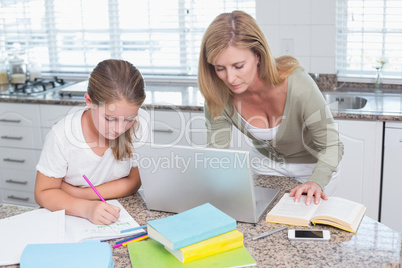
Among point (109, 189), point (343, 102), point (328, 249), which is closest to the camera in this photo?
point (328, 249)

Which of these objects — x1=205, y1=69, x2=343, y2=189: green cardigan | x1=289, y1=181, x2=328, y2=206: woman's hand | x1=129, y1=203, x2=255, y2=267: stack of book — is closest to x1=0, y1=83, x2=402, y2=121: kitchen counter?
x1=205, y1=69, x2=343, y2=189: green cardigan

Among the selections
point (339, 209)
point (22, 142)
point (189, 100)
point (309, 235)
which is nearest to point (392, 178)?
point (189, 100)

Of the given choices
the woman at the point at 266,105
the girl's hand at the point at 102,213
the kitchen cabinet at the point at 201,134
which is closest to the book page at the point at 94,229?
the girl's hand at the point at 102,213

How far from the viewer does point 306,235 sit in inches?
55.1

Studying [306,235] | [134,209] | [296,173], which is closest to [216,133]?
[296,173]

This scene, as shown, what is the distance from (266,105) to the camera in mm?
2000

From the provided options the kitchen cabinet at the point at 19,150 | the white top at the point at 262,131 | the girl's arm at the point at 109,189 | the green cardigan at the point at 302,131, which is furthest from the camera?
the kitchen cabinet at the point at 19,150

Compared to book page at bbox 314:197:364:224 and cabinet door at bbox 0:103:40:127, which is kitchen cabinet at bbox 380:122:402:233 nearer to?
book page at bbox 314:197:364:224

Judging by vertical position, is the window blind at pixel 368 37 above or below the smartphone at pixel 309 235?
above

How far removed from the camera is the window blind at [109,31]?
11.4 ft

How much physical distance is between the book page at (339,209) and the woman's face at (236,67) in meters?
0.50

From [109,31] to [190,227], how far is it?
2.59 m

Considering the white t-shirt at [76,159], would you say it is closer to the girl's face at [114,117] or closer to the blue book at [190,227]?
the girl's face at [114,117]

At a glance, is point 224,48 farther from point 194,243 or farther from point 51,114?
point 51,114
